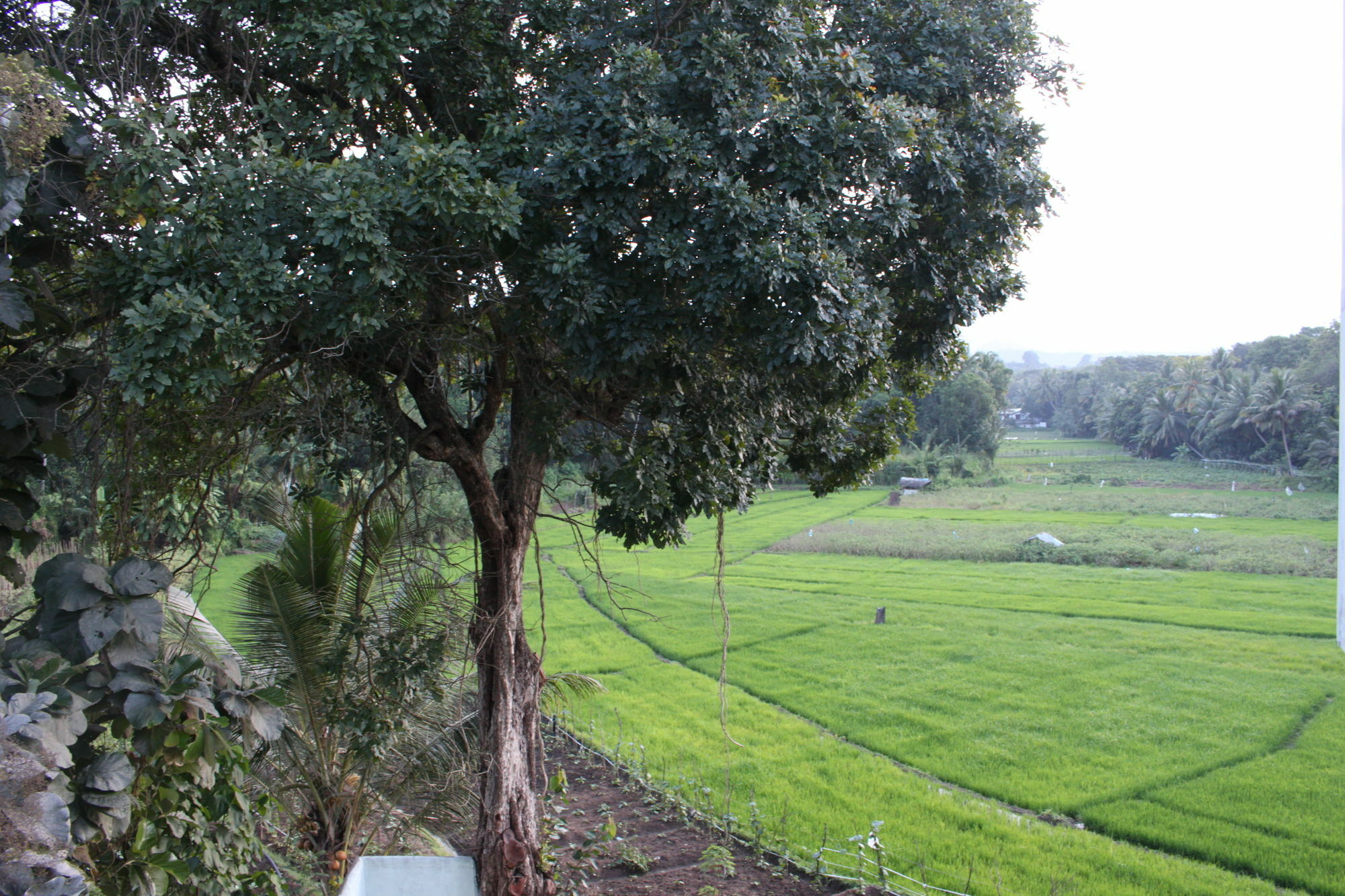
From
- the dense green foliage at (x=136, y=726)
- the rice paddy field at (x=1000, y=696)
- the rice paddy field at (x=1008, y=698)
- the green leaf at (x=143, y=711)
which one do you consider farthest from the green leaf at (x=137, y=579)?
the rice paddy field at (x=1008, y=698)

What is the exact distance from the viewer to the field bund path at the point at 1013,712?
7449 mm

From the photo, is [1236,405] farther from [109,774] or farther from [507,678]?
[109,774]

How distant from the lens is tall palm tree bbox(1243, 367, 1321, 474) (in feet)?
107

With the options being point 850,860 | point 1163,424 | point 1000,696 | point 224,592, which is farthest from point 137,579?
point 1163,424

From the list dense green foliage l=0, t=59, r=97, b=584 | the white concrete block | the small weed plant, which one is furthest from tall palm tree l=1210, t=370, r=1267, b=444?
dense green foliage l=0, t=59, r=97, b=584

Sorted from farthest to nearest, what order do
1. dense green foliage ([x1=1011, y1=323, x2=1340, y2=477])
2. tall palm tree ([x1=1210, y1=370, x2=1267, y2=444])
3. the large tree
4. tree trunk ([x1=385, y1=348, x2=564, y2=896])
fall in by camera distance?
1. tall palm tree ([x1=1210, y1=370, x2=1267, y2=444])
2. dense green foliage ([x1=1011, y1=323, x2=1340, y2=477])
3. tree trunk ([x1=385, y1=348, x2=564, y2=896])
4. the large tree

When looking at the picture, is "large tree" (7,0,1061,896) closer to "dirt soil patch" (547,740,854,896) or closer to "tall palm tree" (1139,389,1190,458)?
"dirt soil patch" (547,740,854,896)

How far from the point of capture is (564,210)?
419cm

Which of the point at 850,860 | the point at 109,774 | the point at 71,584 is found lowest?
the point at 850,860

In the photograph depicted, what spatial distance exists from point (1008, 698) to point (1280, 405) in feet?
92.1

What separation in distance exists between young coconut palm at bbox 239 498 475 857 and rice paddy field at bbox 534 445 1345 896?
4.28ft

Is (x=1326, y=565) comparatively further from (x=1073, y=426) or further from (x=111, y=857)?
(x=1073, y=426)

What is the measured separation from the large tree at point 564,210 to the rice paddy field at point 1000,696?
43.0 inches

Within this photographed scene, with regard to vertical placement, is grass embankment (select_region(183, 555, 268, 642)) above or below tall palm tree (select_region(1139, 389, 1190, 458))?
below
